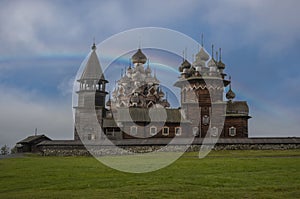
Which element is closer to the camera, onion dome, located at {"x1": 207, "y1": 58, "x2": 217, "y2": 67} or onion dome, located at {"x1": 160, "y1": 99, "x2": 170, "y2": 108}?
onion dome, located at {"x1": 207, "y1": 58, "x2": 217, "y2": 67}

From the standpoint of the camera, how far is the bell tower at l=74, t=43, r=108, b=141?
169 feet

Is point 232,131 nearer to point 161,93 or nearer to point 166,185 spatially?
point 161,93

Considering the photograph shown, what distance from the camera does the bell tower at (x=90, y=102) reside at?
A: 51500 mm

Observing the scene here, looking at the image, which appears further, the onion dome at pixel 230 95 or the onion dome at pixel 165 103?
the onion dome at pixel 165 103

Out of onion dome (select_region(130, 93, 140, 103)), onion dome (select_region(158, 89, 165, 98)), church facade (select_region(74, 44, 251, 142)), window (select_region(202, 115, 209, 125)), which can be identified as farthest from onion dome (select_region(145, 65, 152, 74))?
window (select_region(202, 115, 209, 125))

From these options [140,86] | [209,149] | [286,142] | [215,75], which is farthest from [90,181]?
[140,86]

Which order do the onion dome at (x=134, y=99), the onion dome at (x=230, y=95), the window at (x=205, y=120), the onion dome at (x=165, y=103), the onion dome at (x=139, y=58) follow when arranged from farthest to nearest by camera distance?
the onion dome at (x=139, y=58), the onion dome at (x=165, y=103), the onion dome at (x=134, y=99), the onion dome at (x=230, y=95), the window at (x=205, y=120)

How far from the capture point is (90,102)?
5278 cm

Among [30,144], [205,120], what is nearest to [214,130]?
[205,120]

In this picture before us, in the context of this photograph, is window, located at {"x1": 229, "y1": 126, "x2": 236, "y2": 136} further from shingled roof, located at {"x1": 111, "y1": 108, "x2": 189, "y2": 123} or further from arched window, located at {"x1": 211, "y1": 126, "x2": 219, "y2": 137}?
shingled roof, located at {"x1": 111, "y1": 108, "x2": 189, "y2": 123}

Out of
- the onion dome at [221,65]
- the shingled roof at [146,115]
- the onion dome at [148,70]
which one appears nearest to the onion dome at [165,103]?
the onion dome at [148,70]

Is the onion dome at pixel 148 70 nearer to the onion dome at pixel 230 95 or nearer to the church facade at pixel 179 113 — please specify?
the church facade at pixel 179 113

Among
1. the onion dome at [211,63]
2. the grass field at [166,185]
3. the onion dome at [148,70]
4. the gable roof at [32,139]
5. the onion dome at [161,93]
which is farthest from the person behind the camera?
the onion dome at [148,70]

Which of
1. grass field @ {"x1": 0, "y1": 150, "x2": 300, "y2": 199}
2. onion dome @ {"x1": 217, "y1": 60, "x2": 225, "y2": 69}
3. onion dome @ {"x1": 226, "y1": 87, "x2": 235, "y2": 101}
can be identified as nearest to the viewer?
grass field @ {"x1": 0, "y1": 150, "x2": 300, "y2": 199}
